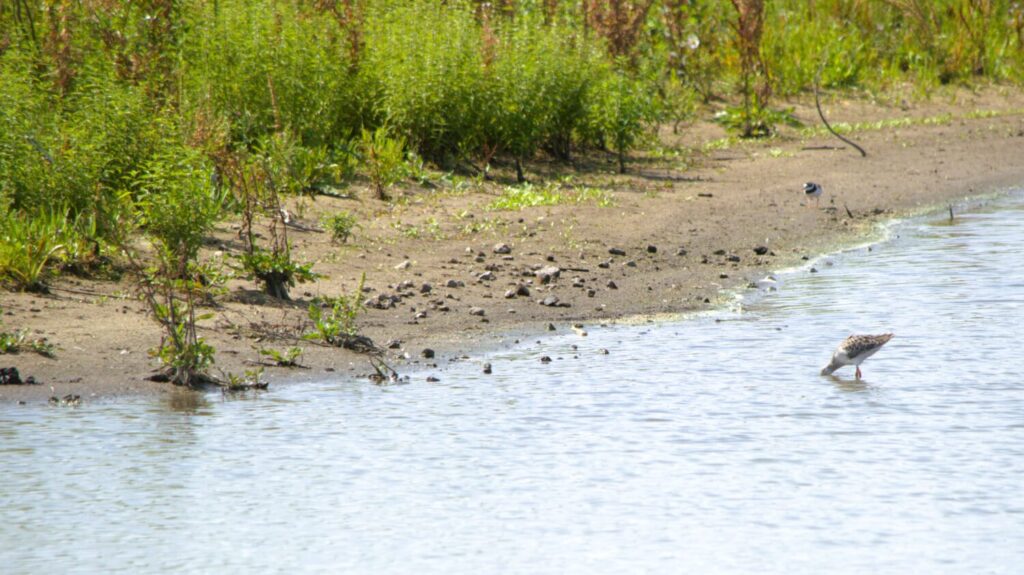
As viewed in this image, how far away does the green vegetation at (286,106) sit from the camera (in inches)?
359

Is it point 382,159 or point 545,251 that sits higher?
point 382,159

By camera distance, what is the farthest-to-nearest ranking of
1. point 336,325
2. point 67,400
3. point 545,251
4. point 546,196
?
point 546,196 → point 545,251 → point 336,325 → point 67,400

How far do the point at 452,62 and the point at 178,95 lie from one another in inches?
118

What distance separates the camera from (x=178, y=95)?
11.7m

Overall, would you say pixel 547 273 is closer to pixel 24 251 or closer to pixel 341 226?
pixel 341 226

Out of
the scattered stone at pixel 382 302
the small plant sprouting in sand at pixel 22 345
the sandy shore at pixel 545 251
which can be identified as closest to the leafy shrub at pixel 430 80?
the sandy shore at pixel 545 251

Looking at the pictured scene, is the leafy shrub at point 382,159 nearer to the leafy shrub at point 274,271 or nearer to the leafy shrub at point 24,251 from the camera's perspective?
the leafy shrub at point 274,271

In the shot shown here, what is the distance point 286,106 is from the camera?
1291 cm

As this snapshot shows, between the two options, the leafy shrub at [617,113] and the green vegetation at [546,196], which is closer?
the green vegetation at [546,196]

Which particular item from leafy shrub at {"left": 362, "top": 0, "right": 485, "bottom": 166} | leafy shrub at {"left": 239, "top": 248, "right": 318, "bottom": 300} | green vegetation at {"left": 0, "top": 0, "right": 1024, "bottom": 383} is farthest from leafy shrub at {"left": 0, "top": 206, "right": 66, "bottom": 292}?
leafy shrub at {"left": 362, "top": 0, "right": 485, "bottom": 166}

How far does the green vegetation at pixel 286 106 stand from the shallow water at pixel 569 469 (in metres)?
1.06

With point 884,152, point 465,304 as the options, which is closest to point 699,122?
point 884,152

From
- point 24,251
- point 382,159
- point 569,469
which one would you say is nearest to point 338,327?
point 24,251

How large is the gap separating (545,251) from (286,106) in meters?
3.19
